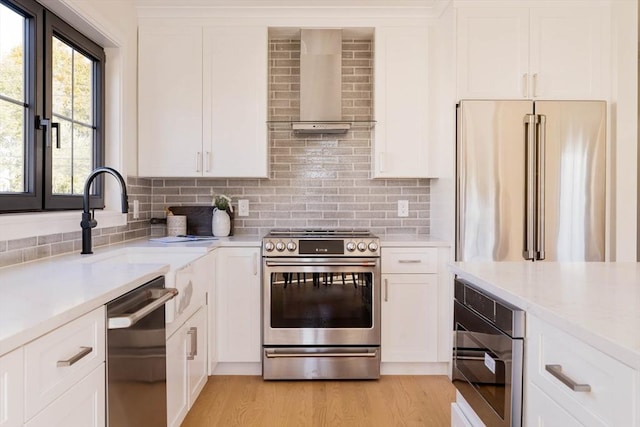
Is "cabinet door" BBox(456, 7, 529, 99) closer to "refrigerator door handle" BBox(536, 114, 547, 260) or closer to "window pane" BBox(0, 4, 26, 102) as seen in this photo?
"refrigerator door handle" BBox(536, 114, 547, 260)

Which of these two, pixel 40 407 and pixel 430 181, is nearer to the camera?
pixel 40 407

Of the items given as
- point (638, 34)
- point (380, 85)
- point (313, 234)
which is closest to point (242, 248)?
point (313, 234)

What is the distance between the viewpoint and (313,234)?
303 cm

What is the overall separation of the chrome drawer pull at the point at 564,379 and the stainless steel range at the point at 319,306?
1.79m

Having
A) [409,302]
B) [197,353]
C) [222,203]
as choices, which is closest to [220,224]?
[222,203]

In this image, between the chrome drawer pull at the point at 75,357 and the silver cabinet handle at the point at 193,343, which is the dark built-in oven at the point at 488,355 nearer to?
the chrome drawer pull at the point at 75,357

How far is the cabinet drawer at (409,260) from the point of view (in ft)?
9.52

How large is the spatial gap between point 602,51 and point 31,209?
3.45m

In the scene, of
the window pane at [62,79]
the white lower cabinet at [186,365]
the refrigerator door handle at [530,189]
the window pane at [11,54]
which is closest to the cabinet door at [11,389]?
the white lower cabinet at [186,365]

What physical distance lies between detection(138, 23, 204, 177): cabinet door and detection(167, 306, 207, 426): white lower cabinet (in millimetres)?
1188

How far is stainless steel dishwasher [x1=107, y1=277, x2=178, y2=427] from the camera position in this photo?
1327 millimetres

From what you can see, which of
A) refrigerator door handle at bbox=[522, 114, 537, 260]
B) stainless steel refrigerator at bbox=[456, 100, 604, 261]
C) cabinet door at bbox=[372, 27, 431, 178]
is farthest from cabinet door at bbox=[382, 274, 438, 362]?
cabinet door at bbox=[372, 27, 431, 178]

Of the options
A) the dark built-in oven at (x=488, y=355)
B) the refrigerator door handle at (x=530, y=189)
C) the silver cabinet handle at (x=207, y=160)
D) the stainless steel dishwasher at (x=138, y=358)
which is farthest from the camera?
the silver cabinet handle at (x=207, y=160)

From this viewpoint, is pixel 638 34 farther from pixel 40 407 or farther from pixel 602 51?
pixel 40 407
